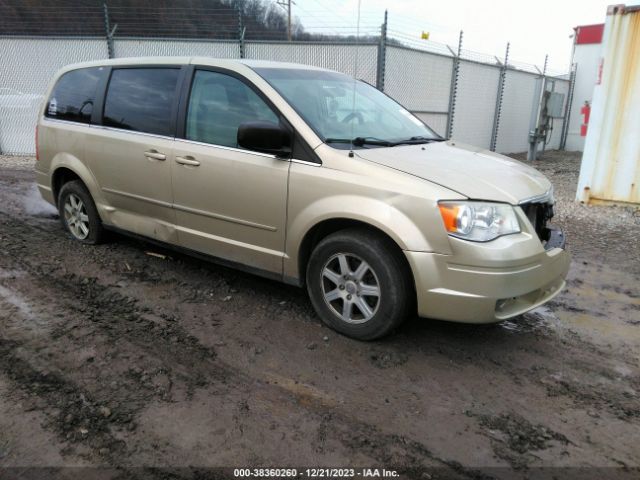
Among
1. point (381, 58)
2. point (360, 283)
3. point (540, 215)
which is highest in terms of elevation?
point (381, 58)

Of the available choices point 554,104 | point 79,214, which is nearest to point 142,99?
point 79,214

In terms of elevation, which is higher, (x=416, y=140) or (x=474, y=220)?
(x=416, y=140)

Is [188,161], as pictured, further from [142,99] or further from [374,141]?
[374,141]

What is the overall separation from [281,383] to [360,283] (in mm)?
848

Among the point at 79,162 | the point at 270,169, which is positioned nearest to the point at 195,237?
the point at 270,169

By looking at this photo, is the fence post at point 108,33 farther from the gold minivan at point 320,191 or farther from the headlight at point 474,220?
the headlight at point 474,220

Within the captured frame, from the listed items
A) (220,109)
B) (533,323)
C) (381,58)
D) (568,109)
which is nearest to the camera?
(533,323)

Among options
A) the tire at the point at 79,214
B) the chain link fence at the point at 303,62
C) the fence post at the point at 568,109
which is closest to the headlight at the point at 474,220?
the tire at the point at 79,214

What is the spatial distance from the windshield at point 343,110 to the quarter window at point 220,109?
0.65ft

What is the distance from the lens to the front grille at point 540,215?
134 inches

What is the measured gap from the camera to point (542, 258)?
10.7ft

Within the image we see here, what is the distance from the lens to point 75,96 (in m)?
5.22

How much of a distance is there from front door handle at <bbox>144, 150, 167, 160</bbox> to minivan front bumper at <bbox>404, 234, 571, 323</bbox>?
89.0 inches

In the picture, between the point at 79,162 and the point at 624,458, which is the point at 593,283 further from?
the point at 79,162
